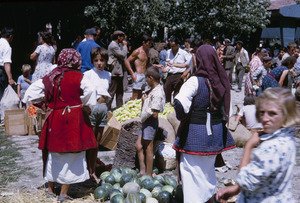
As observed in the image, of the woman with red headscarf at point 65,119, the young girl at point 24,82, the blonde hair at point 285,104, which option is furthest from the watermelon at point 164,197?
the young girl at point 24,82

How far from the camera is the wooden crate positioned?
8922mm

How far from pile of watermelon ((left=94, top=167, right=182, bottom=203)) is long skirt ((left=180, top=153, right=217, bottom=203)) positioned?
0.53 metres

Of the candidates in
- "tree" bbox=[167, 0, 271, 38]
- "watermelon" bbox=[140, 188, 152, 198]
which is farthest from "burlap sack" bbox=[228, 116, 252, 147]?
"tree" bbox=[167, 0, 271, 38]

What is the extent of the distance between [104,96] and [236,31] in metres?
16.5

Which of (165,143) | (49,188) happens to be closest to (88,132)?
(49,188)

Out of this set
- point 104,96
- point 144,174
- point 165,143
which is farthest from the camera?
point 165,143

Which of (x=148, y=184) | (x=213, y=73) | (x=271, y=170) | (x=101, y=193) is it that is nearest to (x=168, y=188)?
(x=148, y=184)

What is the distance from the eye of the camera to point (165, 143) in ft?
21.9

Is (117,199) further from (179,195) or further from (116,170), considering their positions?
(116,170)

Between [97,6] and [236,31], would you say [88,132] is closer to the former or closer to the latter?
[97,6]

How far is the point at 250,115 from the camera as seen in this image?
805 centimetres

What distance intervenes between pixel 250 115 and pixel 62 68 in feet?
15.0

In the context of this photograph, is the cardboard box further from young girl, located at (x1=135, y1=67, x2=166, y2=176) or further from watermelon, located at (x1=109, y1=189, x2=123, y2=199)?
watermelon, located at (x1=109, y1=189, x2=123, y2=199)

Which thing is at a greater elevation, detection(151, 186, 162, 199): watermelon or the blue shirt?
the blue shirt
